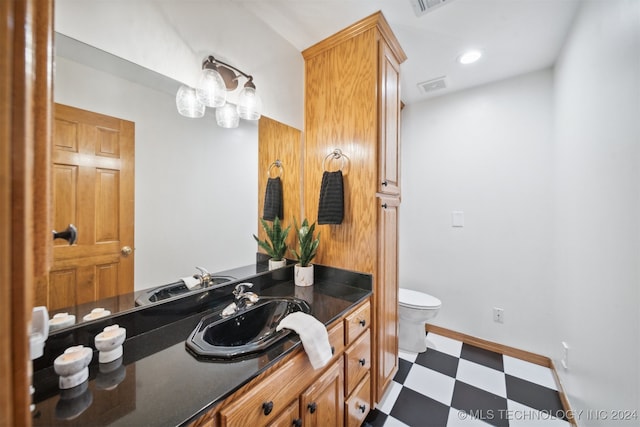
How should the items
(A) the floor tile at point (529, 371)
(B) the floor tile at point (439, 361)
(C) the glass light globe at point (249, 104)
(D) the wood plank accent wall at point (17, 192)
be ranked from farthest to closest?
(B) the floor tile at point (439, 361) → (A) the floor tile at point (529, 371) → (C) the glass light globe at point (249, 104) → (D) the wood plank accent wall at point (17, 192)

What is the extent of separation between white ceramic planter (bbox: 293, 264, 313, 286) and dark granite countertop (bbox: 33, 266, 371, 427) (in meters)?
0.41

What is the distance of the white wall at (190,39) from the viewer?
791 mm

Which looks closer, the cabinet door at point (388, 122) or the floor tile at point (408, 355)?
the cabinet door at point (388, 122)

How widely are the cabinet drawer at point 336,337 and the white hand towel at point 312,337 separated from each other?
0.14 metres

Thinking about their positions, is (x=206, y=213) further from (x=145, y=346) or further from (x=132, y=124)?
(x=145, y=346)

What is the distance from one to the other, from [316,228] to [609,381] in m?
1.50

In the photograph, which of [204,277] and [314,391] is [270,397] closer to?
[314,391]

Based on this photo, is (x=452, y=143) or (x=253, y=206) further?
(x=452, y=143)

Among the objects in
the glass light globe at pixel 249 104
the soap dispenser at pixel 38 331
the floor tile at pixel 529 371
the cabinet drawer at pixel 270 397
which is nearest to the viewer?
the soap dispenser at pixel 38 331

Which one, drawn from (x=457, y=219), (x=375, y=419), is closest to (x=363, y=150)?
(x=457, y=219)

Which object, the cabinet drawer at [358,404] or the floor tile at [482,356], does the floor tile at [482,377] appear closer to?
the floor tile at [482,356]

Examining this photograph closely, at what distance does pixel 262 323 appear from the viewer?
116cm

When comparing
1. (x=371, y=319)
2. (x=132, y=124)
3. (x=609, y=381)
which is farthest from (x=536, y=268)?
(x=132, y=124)

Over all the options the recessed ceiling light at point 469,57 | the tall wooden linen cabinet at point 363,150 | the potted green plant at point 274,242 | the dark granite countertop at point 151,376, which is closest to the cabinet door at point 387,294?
the tall wooden linen cabinet at point 363,150
